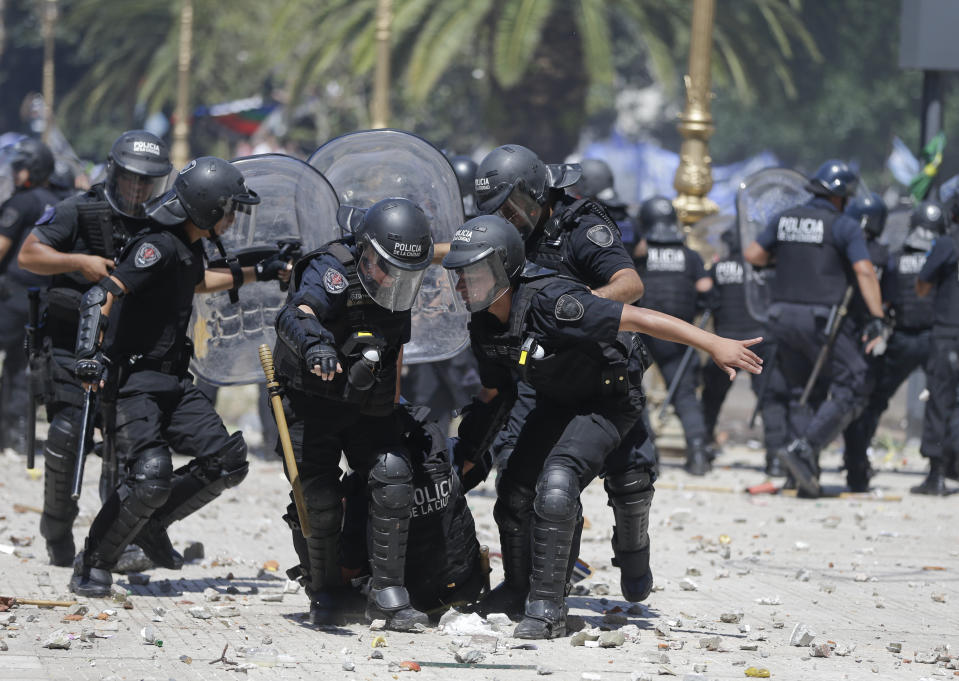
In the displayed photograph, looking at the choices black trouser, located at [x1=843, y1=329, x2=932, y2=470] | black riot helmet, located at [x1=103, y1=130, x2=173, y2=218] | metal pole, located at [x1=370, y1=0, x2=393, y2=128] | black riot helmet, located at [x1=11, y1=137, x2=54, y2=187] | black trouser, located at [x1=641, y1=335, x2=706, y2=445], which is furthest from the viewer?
metal pole, located at [x1=370, y1=0, x2=393, y2=128]

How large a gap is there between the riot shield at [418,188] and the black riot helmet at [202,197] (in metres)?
1.28

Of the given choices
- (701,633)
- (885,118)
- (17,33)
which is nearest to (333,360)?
(701,633)

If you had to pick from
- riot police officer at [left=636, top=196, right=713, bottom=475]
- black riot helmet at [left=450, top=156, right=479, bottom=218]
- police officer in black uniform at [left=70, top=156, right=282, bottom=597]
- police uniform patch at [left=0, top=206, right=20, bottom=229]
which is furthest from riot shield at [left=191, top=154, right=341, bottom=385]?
riot police officer at [left=636, top=196, right=713, bottom=475]

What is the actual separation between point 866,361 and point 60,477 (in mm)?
5641

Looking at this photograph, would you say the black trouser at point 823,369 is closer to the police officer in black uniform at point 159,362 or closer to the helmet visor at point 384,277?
the police officer in black uniform at point 159,362

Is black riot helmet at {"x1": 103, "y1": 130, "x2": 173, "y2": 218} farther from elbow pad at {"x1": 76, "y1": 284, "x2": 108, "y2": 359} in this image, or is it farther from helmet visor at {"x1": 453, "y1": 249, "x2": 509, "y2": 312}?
helmet visor at {"x1": 453, "y1": 249, "x2": 509, "y2": 312}

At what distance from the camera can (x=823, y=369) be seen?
9516mm

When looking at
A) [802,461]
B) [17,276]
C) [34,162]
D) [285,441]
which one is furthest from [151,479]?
[802,461]

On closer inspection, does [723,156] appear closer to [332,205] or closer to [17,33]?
[17,33]

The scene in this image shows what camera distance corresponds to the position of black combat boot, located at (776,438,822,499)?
29.8 feet

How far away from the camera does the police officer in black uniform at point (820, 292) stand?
908 cm

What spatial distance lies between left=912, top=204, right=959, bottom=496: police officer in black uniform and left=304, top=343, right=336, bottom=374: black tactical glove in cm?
600

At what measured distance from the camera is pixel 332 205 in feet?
21.7

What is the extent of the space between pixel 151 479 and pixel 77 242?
115 cm
